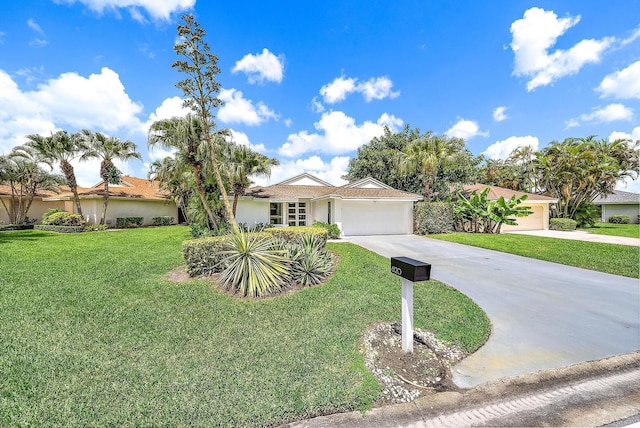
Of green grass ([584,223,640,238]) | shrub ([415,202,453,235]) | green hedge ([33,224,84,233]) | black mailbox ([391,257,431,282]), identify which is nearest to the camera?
black mailbox ([391,257,431,282])

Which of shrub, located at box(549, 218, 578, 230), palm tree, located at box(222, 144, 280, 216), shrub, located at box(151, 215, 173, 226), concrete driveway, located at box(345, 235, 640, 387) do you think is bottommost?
concrete driveway, located at box(345, 235, 640, 387)

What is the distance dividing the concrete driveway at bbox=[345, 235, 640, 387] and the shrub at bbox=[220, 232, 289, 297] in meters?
4.31

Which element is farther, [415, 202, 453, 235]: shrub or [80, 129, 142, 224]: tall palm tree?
[80, 129, 142, 224]: tall palm tree

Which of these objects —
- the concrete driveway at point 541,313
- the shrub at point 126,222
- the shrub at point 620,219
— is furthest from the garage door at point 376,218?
the shrub at point 620,219

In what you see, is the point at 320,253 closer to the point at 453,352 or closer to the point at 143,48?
the point at 453,352

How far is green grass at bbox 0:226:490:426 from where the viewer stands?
9.00ft

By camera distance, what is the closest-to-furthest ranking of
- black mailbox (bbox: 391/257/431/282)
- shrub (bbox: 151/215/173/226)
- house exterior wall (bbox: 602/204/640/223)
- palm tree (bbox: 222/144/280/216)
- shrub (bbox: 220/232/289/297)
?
black mailbox (bbox: 391/257/431/282), shrub (bbox: 220/232/289/297), palm tree (bbox: 222/144/280/216), shrub (bbox: 151/215/173/226), house exterior wall (bbox: 602/204/640/223)

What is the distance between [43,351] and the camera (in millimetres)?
3783

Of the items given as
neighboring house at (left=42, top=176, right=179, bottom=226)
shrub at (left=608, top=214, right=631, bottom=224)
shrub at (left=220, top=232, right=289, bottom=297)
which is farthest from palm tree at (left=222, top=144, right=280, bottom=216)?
shrub at (left=608, top=214, right=631, bottom=224)

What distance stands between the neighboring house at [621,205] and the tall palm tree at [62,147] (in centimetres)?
5364

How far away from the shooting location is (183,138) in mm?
11070

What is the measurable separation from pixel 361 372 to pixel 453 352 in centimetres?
156

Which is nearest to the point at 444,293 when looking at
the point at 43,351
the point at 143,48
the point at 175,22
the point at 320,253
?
the point at 320,253

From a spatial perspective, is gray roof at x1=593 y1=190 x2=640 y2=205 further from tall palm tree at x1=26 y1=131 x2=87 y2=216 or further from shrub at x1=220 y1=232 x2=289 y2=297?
tall palm tree at x1=26 y1=131 x2=87 y2=216
